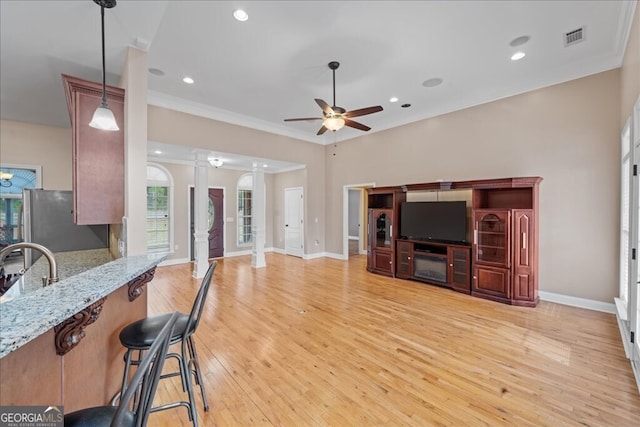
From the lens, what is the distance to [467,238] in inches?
192

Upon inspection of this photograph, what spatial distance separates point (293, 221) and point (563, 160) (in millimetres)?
6228

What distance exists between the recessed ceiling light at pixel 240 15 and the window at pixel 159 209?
5057 millimetres

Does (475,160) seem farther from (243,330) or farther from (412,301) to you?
(243,330)

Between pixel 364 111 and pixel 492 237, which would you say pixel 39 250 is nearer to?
pixel 364 111

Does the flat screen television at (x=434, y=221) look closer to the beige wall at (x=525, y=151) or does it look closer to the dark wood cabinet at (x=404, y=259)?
the dark wood cabinet at (x=404, y=259)

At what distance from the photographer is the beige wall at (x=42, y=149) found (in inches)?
207

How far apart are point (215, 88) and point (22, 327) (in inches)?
181

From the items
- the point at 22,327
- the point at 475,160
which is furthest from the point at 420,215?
the point at 22,327

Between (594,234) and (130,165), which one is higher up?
(130,165)

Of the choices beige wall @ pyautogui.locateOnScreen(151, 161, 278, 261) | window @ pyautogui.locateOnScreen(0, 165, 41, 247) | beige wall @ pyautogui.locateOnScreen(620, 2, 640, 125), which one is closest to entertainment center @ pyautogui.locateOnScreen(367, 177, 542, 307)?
beige wall @ pyautogui.locateOnScreen(620, 2, 640, 125)

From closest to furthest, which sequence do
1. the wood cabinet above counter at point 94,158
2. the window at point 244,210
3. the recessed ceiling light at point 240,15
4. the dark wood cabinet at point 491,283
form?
the wood cabinet above counter at point 94,158
the recessed ceiling light at point 240,15
the dark wood cabinet at point 491,283
the window at point 244,210

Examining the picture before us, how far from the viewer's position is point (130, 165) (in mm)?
2678

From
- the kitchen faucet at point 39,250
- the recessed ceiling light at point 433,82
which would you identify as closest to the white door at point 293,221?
the recessed ceiling light at point 433,82

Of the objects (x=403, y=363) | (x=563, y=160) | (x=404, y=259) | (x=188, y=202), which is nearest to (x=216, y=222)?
(x=188, y=202)
